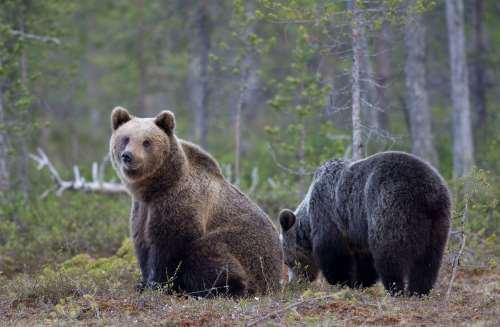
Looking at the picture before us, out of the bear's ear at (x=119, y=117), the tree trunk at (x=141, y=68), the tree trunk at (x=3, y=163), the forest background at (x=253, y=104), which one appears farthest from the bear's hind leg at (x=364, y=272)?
the tree trunk at (x=141, y=68)

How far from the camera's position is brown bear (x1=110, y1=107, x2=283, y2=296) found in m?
7.93

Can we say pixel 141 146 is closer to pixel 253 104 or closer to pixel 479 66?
pixel 479 66

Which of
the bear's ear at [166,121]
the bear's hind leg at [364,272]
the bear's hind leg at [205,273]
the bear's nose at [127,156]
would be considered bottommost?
the bear's hind leg at [364,272]

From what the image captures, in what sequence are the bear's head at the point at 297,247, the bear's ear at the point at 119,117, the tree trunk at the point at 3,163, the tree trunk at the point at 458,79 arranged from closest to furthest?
the bear's ear at the point at 119,117
the bear's head at the point at 297,247
the tree trunk at the point at 3,163
the tree trunk at the point at 458,79

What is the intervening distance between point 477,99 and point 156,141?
1461 cm

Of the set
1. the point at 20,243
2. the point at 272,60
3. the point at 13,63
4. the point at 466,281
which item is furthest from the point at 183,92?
the point at 466,281

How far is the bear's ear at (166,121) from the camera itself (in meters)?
8.14

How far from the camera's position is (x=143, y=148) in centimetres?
792

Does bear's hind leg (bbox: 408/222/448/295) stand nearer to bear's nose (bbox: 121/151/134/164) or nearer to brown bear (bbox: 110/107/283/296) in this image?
brown bear (bbox: 110/107/283/296)

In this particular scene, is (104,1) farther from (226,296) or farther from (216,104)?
(226,296)

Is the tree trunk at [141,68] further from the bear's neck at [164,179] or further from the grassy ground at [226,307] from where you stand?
the bear's neck at [164,179]

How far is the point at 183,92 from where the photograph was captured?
29.3m

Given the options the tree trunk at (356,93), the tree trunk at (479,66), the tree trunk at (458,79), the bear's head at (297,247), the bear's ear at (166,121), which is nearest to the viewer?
the bear's ear at (166,121)

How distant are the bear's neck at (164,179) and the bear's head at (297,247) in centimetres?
210
